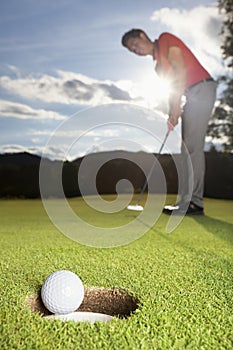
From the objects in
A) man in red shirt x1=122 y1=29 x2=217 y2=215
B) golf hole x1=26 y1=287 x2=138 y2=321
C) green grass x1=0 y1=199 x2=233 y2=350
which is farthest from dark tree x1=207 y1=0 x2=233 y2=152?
golf hole x1=26 y1=287 x2=138 y2=321

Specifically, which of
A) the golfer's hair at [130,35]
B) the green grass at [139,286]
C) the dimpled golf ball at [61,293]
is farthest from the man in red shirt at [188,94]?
the dimpled golf ball at [61,293]

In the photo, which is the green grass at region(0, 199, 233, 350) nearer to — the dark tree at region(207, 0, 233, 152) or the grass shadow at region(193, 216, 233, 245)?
the grass shadow at region(193, 216, 233, 245)

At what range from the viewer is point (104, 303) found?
1.95 metres

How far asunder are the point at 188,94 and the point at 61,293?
13.7ft

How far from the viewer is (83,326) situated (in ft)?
4.66

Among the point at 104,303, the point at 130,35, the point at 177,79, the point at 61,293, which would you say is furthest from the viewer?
the point at 177,79

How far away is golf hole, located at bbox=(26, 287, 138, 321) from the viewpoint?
72.5 inches

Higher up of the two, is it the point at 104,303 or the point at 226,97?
the point at 226,97

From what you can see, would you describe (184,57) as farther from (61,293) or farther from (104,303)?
(61,293)

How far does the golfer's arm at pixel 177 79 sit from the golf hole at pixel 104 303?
3.75m

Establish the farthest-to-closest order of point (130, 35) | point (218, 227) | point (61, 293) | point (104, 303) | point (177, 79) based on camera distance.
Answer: point (177, 79)
point (130, 35)
point (218, 227)
point (104, 303)
point (61, 293)

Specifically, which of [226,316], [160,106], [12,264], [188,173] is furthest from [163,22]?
[226,316]

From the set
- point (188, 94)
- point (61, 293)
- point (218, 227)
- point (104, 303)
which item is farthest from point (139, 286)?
point (188, 94)

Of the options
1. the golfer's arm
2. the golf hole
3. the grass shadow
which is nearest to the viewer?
the golf hole
